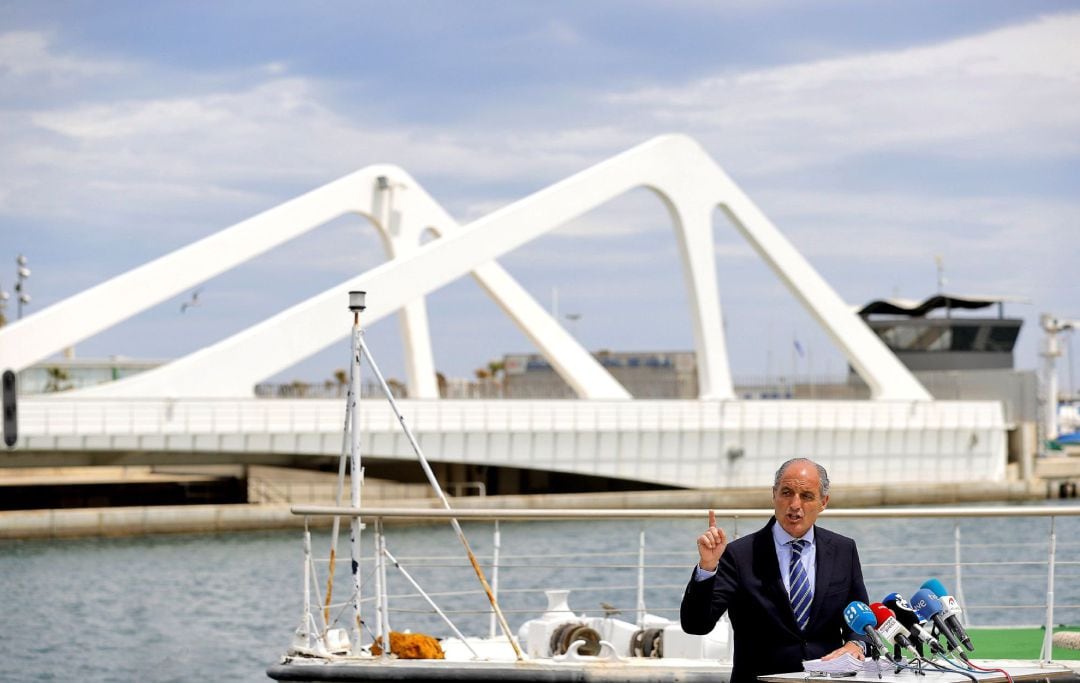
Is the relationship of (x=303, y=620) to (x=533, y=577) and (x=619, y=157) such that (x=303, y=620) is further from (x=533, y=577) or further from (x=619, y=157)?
(x=619, y=157)

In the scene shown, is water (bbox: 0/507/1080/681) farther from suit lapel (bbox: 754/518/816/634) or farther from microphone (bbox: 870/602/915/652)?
suit lapel (bbox: 754/518/816/634)

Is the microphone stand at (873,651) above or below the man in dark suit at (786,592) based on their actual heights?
below

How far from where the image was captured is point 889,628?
6.05 m

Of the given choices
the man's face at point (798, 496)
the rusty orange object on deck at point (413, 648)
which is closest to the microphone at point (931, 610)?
the man's face at point (798, 496)

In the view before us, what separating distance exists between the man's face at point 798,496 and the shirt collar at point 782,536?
1.7 inches

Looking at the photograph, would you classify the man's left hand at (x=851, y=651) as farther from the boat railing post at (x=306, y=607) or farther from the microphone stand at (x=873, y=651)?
the boat railing post at (x=306, y=607)

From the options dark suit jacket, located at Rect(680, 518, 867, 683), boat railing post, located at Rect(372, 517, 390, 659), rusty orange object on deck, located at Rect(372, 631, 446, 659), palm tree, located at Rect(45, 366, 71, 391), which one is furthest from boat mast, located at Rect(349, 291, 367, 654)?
palm tree, located at Rect(45, 366, 71, 391)

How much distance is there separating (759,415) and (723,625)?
3979 centimetres

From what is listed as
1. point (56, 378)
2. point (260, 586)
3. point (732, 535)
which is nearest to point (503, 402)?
point (260, 586)

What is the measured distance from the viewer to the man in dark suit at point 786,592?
6023 mm

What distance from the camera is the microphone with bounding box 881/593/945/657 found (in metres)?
6.22

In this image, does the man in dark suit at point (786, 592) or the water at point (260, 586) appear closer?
the man in dark suit at point (786, 592)

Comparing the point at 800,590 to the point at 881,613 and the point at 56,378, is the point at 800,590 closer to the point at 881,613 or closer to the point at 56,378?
the point at 881,613

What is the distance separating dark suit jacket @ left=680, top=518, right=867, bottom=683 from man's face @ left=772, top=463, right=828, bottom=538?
0.42ft
